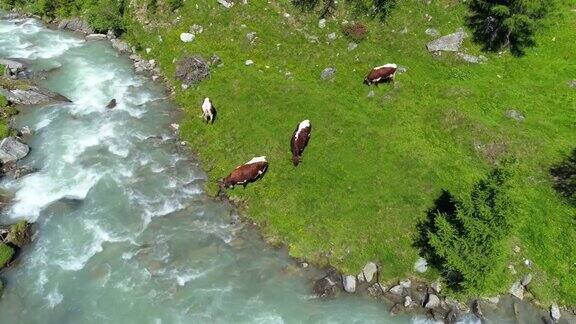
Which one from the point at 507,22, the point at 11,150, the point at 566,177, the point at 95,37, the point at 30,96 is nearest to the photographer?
the point at 566,177

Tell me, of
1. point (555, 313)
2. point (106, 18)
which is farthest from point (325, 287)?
point (106, 18)

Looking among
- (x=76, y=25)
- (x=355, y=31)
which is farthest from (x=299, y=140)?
(x=76, y=25)

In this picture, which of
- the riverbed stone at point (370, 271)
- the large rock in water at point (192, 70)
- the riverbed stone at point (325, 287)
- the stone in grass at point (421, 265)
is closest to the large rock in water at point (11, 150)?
the large rock in water at point (192, 70)

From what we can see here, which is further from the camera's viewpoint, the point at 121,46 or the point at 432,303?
the point at 121,46

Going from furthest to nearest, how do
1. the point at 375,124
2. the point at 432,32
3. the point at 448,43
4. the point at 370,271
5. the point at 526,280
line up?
the point at 432,32
the point at 448,43
the point at 375,124
the point at 370,271
the point at 526,280

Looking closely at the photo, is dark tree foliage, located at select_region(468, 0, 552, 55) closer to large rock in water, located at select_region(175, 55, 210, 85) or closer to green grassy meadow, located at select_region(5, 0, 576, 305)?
green grassy meadow, located at select_region(5, 0, 576, 305)

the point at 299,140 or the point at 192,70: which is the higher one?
the point at 192,70

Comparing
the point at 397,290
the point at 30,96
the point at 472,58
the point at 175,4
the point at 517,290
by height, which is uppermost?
the point at 175,4

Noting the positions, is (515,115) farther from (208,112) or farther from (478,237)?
(208,112)
